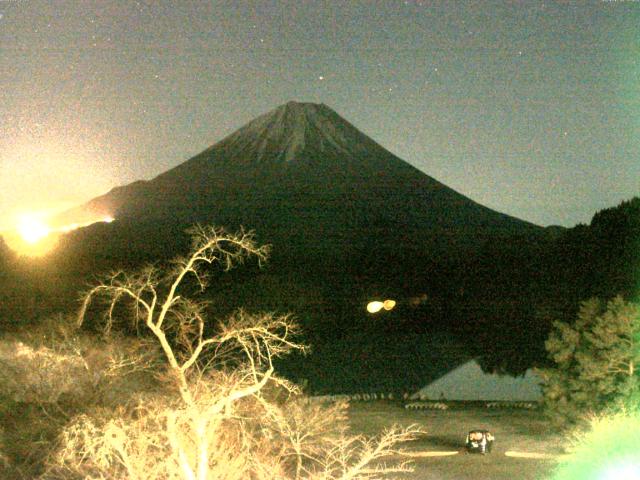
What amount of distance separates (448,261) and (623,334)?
43.1 meters

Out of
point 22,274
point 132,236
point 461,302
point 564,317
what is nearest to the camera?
point 564,317

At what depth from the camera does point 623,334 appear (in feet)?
61.7

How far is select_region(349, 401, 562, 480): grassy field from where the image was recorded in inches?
672

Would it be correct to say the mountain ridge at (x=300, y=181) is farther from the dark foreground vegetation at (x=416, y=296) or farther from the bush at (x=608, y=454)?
the bush at (x=608, y=454)

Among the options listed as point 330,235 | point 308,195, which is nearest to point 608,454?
point 330,235

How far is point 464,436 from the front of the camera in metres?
22.1

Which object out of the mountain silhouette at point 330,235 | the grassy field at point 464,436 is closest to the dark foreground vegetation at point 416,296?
the mountain silhouette at point 330,235

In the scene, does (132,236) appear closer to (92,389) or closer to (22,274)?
(22,274)

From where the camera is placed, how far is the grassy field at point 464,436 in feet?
56.0

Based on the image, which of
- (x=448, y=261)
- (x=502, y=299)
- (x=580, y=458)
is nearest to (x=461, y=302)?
(x=502, y=299)

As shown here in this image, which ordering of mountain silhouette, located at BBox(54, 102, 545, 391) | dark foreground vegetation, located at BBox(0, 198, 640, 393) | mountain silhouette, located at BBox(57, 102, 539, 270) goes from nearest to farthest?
dark foreground vegetation, located at BBox(0, 198, 640, 393) < mountain silhouette, located at BBox(54, 102, 545, 391) < mountain silhouette, located at BBox(57, 102, 539, 270)

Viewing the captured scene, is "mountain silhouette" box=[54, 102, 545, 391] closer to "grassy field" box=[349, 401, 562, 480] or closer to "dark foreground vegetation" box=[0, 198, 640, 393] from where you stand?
"dark foreground vegetation" box=[0, 198, 640, 393]

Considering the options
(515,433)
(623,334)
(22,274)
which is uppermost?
(22,274)

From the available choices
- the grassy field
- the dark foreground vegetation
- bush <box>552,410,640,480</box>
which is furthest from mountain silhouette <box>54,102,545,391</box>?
bush <box>552,410,640,480</box>
